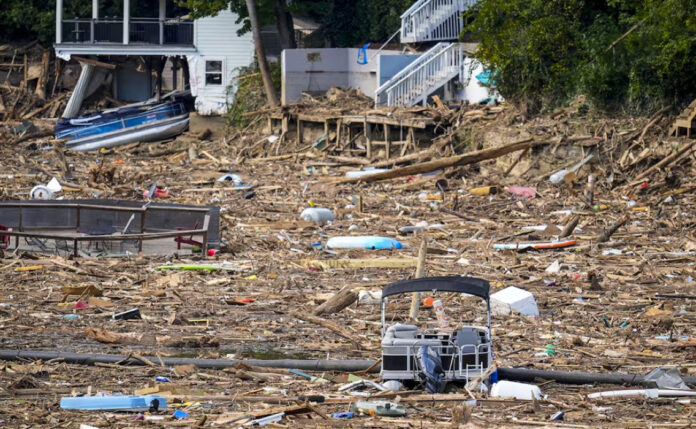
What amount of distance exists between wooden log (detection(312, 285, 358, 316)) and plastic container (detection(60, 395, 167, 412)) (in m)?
4.96

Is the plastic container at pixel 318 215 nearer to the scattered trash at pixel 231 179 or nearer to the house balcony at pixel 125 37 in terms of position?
the scattered trash at pixel 231 179

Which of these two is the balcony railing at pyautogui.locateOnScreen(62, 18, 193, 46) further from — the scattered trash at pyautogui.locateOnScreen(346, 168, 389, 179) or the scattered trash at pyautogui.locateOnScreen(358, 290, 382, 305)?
the scattered trash at pyautogui.locateOnScreen(358, 290, 382, 305)

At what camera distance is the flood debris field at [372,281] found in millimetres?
9477

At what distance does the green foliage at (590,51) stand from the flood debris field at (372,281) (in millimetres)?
810

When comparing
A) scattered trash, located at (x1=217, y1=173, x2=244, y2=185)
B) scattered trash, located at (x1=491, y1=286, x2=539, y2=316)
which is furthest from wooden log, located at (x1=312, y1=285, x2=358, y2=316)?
scattered trash, located at (x1=217, y1=173, x2=244, y2=185)

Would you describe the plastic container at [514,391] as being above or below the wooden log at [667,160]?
below

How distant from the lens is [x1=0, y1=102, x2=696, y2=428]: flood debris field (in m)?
9.48

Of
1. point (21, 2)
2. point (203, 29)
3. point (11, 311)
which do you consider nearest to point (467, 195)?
point (11, 311)

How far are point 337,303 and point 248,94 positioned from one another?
27.4 meters

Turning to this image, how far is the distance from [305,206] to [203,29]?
19810 millimetres

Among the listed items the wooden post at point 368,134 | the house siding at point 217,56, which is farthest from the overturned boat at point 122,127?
the wooden post at point 368,134

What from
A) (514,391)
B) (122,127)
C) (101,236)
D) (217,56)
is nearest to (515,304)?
(514,391)

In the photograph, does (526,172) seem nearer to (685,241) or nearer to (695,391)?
(685,241)

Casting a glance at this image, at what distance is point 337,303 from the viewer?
1412 centimetres
